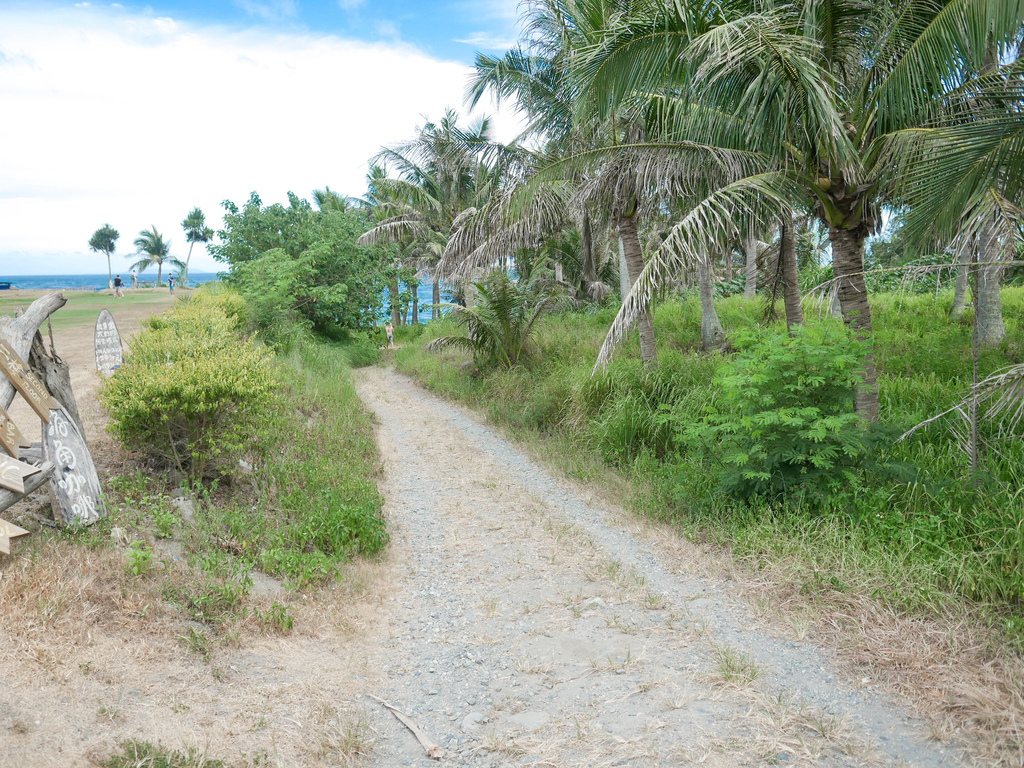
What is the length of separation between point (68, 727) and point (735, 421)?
5081 millimetres

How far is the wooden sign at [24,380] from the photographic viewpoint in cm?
470

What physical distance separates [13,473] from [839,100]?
7.87m

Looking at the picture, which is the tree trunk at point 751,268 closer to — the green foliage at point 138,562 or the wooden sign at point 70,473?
the wooden sign at point 70,473

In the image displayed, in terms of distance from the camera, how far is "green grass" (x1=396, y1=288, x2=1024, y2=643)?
4.31 metres

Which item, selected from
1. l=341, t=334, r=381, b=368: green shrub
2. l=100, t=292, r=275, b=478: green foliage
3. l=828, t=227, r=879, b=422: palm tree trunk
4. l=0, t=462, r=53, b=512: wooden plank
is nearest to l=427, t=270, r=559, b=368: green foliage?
l=100, t=292, r=275, b=478: green foliage

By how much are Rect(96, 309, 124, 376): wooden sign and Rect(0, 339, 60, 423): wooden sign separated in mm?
4733

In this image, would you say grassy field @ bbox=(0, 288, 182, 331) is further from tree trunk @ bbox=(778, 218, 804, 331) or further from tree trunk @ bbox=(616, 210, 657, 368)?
tree trunk @ bbox=(778, 218, 804, 331)

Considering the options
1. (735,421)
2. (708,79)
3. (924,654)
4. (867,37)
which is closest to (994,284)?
(867,37)

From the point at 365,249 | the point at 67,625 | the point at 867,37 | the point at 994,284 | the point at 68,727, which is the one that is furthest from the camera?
the point at 365,249

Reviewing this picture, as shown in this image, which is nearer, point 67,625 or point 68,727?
point 68,727

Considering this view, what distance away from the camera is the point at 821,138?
6.20 meters

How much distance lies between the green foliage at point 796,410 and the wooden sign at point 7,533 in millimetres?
5171

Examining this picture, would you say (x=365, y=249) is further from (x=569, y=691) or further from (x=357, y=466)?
(x=569, y=691)

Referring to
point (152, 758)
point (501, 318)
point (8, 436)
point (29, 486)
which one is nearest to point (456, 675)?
point (152, 758)
